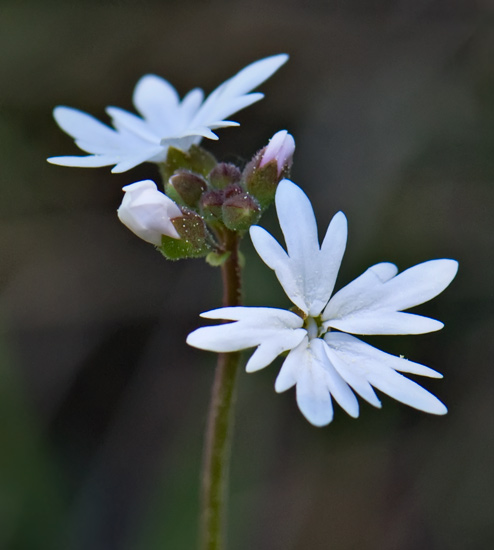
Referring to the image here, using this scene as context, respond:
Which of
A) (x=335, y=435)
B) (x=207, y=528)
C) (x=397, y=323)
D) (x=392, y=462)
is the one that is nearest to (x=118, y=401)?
(x=335, y=435)

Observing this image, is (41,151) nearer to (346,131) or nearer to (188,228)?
(346,131)

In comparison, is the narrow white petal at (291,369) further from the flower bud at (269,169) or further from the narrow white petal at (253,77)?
the narrow white petal at (253,77)

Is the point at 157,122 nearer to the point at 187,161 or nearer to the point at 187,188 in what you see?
the point at 187,161

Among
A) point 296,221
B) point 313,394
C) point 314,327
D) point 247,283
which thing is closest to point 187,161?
point 296,221

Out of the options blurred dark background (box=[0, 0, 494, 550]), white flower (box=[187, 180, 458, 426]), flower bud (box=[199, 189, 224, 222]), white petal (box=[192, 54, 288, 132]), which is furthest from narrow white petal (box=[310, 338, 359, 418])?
blurred dark background (box=[0, 0, 494, 550])

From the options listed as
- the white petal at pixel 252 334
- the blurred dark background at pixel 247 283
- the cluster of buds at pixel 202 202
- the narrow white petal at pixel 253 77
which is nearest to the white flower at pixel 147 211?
the cluster of buds at pixel 202 202

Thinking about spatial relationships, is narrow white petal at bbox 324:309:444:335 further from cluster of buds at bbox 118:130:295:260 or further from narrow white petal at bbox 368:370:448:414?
cluster of buds at bbox 118:130:295:260
